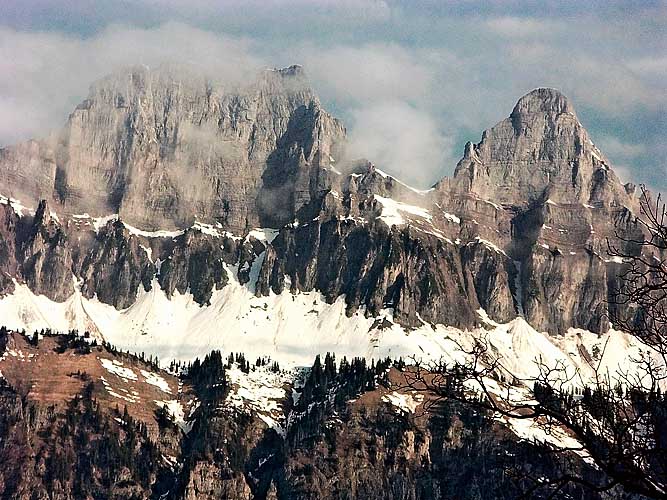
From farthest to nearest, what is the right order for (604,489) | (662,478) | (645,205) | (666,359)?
(645,205) → (662,478) → (666,359) → (604,489)

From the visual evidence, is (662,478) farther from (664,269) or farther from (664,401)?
(664,269)

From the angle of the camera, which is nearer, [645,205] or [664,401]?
[664,401]

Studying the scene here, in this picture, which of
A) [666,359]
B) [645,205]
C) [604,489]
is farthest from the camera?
[645,205]

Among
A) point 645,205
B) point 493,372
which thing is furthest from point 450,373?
point 645,205

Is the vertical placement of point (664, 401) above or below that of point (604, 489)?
above

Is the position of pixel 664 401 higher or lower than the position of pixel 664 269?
lower

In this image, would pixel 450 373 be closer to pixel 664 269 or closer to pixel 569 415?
pixel 569 415

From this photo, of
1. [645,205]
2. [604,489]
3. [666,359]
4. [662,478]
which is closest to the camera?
[604,489]

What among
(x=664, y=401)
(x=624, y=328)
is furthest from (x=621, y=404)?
(x=624, y=328)

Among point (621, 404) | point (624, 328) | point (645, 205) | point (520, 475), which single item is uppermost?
point (645, 205)
